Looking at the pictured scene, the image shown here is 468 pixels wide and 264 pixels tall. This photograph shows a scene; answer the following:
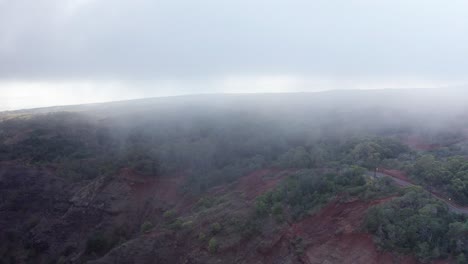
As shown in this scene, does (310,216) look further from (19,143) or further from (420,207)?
(19,143)

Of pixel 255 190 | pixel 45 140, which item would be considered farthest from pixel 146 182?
pixel 45 140

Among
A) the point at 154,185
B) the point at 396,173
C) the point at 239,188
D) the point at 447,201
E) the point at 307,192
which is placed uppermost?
the point at 396,173

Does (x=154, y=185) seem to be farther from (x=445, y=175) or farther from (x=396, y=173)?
(x=445, y=175)

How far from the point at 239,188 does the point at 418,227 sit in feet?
42.0

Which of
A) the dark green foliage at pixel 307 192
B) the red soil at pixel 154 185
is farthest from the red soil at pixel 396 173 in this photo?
the red soil at pixel 154 185

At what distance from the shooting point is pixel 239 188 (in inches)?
1049

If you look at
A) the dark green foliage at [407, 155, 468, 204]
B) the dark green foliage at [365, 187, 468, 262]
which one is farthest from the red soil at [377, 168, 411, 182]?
the dark green foliage at [365, 187, 468, 262]

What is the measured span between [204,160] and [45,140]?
17389mm

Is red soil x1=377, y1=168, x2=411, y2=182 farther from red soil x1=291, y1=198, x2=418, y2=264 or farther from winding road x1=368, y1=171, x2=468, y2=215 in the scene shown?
red soil x1=291, y1=198, x2=418, y2=264

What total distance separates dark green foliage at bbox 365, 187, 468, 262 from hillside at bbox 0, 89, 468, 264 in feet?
0.16

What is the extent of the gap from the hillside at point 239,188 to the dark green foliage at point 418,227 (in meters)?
0.05

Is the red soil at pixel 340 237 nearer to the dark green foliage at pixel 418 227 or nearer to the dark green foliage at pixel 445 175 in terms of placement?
the dark green foliage at pixel 418 227

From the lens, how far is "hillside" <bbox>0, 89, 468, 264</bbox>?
17.0 m

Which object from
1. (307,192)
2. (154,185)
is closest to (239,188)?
(307,192)
